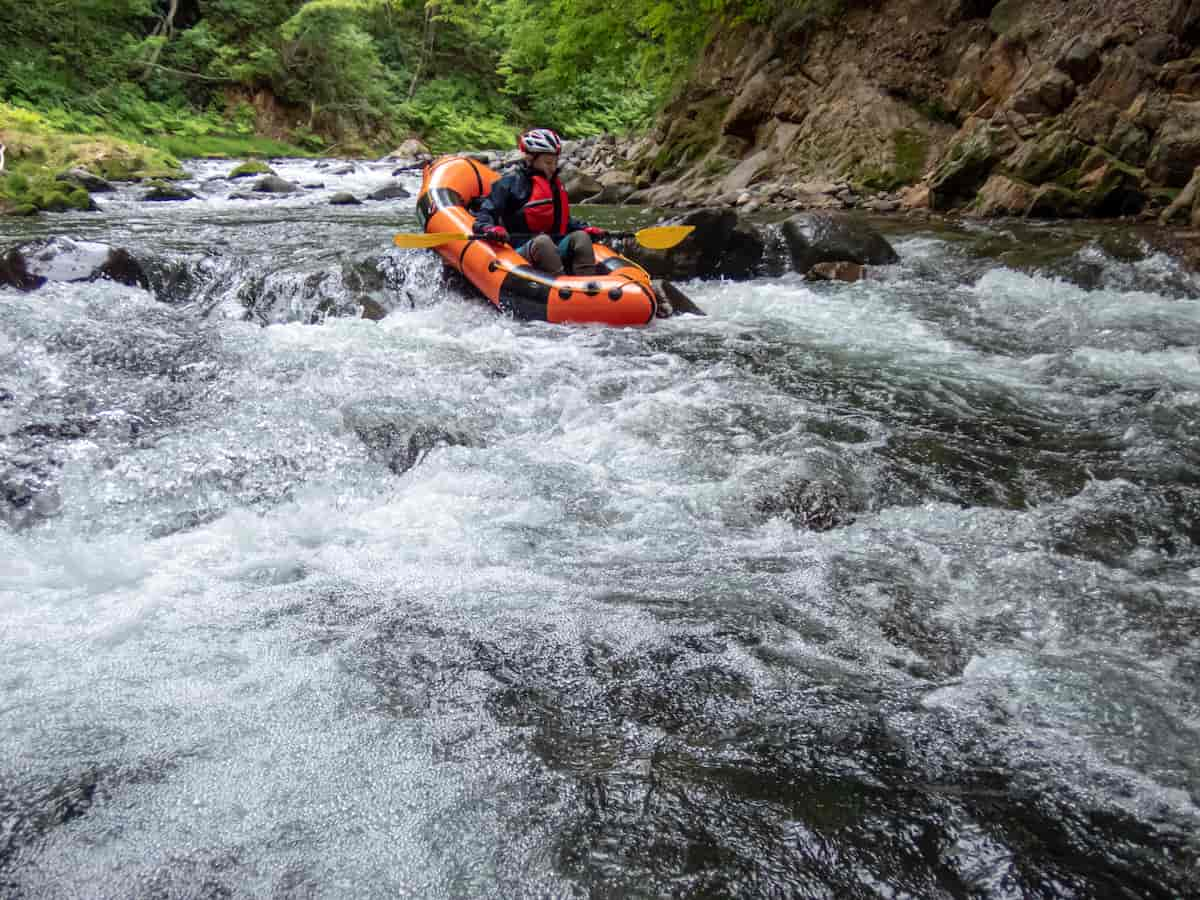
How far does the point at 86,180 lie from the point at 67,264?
25.1 ft

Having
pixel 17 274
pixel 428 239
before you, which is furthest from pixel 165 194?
pixel 428 239

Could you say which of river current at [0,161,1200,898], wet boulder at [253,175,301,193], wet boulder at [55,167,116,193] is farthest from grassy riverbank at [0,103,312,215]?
river current at [0,161,1200,898]

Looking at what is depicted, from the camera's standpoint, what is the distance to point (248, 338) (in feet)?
18.6

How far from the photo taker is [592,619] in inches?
101

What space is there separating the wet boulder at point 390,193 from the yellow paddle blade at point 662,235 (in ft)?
25.4

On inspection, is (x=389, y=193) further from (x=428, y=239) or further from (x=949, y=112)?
(x=949, y=112)

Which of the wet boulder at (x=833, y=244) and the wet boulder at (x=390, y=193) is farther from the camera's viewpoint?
the wet boulder at (x=390, y=193)

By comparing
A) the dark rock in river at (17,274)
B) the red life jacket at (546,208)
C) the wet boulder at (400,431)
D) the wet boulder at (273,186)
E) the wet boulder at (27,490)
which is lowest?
the wet boulder at (273,186)

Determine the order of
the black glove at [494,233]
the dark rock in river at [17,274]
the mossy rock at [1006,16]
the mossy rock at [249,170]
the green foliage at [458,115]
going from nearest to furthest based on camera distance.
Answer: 1. the dark rock in river at [17,274]
2. the black glove at [494,233]
3. the mossy rock at [1006,16]
4. the mossy rock at [249,170]
5. the green foliage at [458,115]

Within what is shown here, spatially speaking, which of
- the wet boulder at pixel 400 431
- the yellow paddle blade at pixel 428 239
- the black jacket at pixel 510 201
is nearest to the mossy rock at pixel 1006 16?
the black jacket at pixel 510 201

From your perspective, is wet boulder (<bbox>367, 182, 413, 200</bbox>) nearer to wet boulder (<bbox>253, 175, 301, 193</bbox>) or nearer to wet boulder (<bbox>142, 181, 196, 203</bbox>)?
wet boulder (<bbox>253, 175, 301, 193</bbox>)

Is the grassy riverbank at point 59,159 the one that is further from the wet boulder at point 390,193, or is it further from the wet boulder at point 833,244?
the wet boulder at point 833,244

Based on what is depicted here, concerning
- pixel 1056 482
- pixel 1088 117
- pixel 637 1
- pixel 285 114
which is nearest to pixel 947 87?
pixel 1088 117

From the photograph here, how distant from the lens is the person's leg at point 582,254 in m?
6.92
